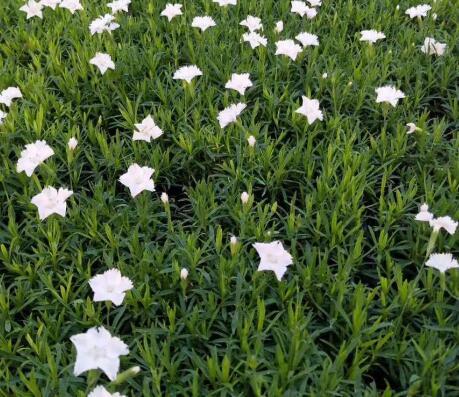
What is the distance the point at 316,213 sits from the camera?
220 cm

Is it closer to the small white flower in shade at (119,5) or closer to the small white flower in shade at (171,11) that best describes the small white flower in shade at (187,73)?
the small white flower in shade at (171,11)

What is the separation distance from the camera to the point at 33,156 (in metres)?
2.25

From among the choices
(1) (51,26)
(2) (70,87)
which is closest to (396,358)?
(2) (70,87)

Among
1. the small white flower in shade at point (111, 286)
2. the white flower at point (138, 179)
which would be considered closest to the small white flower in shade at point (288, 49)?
the white flower at point (138, 179)

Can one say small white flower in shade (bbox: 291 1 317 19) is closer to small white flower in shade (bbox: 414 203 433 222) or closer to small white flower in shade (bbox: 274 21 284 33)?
small white flower in shade (bbox: 274 21 284 33)

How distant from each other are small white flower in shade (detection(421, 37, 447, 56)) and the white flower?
1551 mm

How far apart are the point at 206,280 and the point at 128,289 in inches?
10.3

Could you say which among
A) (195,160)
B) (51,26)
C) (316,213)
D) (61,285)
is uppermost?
(51,26)

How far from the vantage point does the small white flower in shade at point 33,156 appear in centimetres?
221

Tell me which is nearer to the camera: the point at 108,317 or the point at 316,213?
the point at 108,317

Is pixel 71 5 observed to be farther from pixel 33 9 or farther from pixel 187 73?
pixel 187 73

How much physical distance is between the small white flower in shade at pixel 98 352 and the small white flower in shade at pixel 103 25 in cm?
181

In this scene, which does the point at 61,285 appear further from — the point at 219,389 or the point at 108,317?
the point at 219,389

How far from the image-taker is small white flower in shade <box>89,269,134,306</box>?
1788 millimetres
